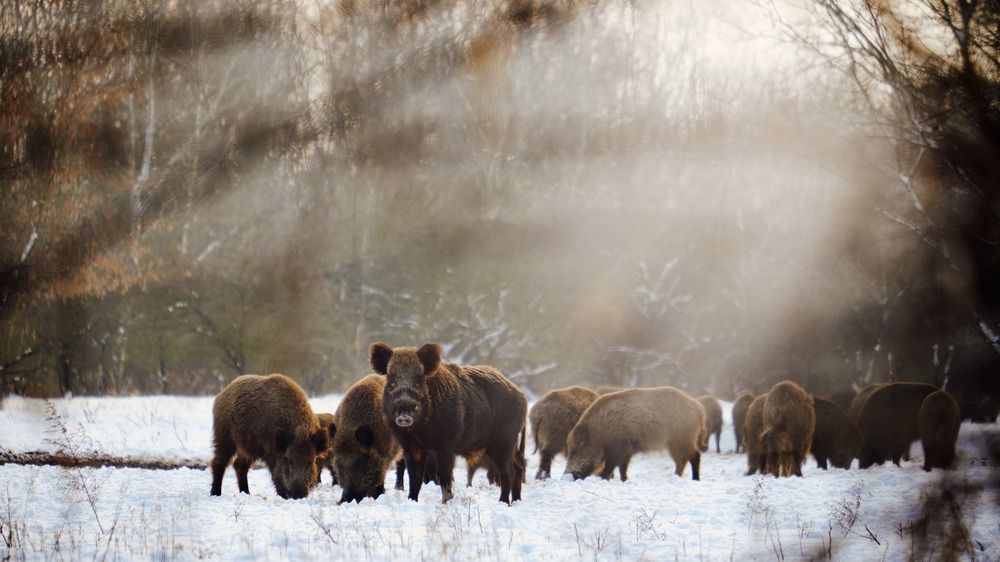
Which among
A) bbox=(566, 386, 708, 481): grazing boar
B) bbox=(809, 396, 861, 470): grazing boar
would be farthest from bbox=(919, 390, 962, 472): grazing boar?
bbox=(566, 386, 708, 481): grazing boar

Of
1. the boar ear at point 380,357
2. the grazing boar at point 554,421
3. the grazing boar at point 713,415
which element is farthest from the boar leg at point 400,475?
the grazing boar at point 713,415

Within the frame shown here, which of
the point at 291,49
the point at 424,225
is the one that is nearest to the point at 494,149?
the point at 424,225

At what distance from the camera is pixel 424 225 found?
105 feet

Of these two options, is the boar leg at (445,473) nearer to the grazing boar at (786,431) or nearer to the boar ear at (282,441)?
the boar ear at (282,441)

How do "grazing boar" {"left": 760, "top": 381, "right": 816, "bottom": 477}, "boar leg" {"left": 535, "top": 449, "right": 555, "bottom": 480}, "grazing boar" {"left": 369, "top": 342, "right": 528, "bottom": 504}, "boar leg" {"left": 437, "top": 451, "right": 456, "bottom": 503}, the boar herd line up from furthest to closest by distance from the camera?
1. "boar leg" {"left": 535, "top": 449, "right": 555, "bottom": 480}
2. "grazing boar" {"left": 760, "top": 381, "right": 816, "bottom": 477}
3. the boar herd
4. "boar leg" {"left": 437, "top": 451, "right": 456, "bottom": 503}
5. "grazing boar" {"left": 369, "top": 342, "right": 528, "bottom": 504}

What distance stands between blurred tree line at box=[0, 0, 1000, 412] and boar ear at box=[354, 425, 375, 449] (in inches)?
309

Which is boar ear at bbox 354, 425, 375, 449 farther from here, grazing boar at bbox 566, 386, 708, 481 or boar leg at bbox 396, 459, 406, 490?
grazing boar at bbox 566, 386, 708, 481

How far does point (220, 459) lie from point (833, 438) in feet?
37.6

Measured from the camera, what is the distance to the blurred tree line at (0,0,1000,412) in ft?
58.3

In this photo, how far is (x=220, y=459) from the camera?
408 inches

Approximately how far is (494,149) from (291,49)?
11.6 meters

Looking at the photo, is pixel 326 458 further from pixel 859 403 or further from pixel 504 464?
pixel 859 403

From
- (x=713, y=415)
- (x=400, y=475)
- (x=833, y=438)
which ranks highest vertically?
(x=400, y=475)

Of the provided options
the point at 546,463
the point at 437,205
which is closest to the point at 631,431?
the point at 546,463
